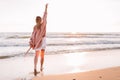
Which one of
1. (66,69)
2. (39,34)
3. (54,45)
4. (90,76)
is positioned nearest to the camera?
(90,76)

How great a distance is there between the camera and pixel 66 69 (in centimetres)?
691

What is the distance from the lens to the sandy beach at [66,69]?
223 inches

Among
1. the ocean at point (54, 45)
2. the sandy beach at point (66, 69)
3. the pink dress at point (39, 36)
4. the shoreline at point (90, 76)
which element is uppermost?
the pink dress at point (39, 36)

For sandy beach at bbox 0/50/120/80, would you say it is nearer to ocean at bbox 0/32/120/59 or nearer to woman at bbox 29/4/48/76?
woman at bbox 29/4/48/76

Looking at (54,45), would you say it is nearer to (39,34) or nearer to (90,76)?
(39,34)

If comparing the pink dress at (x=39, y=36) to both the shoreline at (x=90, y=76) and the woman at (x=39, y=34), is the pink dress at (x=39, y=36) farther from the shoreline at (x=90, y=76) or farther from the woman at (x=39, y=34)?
the shoreline at (x=90, y=76)

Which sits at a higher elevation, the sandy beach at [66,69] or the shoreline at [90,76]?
the shoreline at [90,76]

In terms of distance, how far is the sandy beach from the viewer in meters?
5.66

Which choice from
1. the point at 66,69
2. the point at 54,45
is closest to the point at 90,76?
the point at 66,69

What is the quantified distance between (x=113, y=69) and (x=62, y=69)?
120cm

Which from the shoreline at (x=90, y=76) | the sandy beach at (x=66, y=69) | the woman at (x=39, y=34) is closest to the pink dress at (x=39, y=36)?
the woman at (x=39, y=34)
